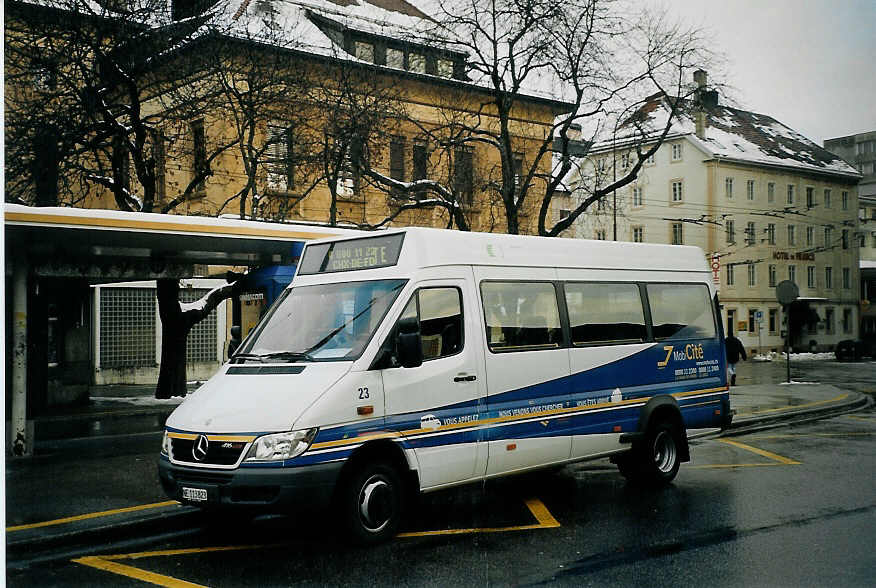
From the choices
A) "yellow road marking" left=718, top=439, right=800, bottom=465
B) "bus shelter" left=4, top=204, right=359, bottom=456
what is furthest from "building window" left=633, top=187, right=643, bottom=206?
"bus shelter" left=4, top=204, right=359, bottom=456

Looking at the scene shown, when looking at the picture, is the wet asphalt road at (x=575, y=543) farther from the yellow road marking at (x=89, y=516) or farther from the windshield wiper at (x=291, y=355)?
the windshield wiper at (x=291, y=355)

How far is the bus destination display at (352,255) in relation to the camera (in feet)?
28.8

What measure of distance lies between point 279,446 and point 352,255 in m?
2.36

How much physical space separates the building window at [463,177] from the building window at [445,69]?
2.11 metres

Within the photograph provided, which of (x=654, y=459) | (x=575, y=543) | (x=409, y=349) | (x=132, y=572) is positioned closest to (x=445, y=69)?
(x=654, y=459)

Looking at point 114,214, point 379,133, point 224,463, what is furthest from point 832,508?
point 379,133

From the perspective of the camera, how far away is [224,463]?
755 centimetres

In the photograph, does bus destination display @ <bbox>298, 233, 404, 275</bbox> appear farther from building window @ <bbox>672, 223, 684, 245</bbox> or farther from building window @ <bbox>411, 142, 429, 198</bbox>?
building window @ <bbox>672, 223, 684, 245</bbox>

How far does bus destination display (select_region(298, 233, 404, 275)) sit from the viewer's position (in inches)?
346

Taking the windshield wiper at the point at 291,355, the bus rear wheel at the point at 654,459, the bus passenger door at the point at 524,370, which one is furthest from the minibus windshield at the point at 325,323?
the bus rear wheel at the point at 654,459

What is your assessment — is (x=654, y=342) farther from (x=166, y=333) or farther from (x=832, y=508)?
(x=166, y=333)

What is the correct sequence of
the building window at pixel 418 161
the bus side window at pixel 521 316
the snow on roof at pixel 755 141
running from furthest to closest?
the snow on roof at pixel 755 141, the building window at pixel 418 161, the bus side window at pixel 521 316

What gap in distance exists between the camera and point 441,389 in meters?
8.42

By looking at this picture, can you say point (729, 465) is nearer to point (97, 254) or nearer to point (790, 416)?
point (790, 416)
